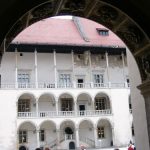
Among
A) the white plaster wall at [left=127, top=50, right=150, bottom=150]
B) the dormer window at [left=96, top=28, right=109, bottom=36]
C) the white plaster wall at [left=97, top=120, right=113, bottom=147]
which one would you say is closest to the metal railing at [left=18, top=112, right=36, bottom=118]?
the white plaster wall at [left=97, top=120, right=113, bottom=147]

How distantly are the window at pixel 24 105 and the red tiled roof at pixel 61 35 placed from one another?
4777 mm

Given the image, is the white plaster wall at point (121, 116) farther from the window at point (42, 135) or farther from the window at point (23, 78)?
the window at point (23, 78)

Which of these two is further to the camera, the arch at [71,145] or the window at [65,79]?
the window at [65,79]

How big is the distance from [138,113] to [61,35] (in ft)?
81.3

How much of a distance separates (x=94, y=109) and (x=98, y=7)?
25.0 m

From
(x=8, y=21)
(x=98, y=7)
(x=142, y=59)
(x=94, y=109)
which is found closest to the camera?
(x=8, y=21)

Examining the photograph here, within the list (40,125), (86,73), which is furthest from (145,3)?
(86,73)

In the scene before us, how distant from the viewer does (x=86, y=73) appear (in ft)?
102

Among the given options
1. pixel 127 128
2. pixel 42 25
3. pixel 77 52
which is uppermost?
pixel 42 25

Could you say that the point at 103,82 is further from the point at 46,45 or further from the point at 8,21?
the point at 8,21

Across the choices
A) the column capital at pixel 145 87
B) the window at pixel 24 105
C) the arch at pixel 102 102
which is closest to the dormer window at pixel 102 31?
the arch at pixel 102 102

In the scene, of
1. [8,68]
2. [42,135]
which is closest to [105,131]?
[42,135]

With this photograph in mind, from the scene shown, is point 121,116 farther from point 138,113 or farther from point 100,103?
point 138,113

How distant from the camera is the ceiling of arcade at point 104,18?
5203mm
